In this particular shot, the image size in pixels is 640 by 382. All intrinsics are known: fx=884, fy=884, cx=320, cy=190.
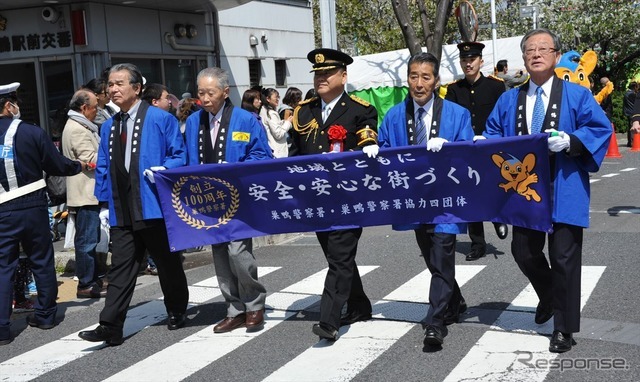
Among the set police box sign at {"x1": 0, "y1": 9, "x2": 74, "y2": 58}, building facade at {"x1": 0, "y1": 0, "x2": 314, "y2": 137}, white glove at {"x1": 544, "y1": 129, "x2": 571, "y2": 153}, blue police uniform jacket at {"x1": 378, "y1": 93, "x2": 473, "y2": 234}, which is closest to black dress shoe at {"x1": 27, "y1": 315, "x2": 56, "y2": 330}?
blue police uniform jacket at {"x1": 378, "y1": 93, "x2": 473, "y2": 234}

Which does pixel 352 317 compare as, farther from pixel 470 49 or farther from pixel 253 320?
pixel 470 49

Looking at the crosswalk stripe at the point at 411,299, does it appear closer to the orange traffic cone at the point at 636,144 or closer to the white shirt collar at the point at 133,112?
the white shirt collar at the point at 133,112

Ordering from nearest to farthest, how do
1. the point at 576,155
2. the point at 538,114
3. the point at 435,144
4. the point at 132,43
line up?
1. the point at 576,155
2. the point at 538,114
3. the point at 435,144
4. the point at 132,43

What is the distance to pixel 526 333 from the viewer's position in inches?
245

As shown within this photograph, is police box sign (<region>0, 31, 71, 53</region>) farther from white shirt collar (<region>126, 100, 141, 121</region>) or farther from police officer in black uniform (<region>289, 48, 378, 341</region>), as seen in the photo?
police officer in black uniform (<region>289, 48, 378, 341</region>)

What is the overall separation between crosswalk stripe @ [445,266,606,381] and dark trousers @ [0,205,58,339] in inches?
142

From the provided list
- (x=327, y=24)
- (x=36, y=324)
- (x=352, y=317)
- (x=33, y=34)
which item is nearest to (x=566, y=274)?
(x=352, y=317)

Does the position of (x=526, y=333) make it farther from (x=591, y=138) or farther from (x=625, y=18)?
(x=625, y=18)

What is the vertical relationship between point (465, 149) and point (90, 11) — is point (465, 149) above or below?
below

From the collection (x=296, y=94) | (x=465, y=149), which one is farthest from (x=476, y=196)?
(x=296, y=94)

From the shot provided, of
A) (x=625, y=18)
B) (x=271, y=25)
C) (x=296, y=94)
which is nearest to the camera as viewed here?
(x=296, y=94)

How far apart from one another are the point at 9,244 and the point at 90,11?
8.73 meters

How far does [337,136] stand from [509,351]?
1.93 meters

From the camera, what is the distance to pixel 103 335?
6.60m
